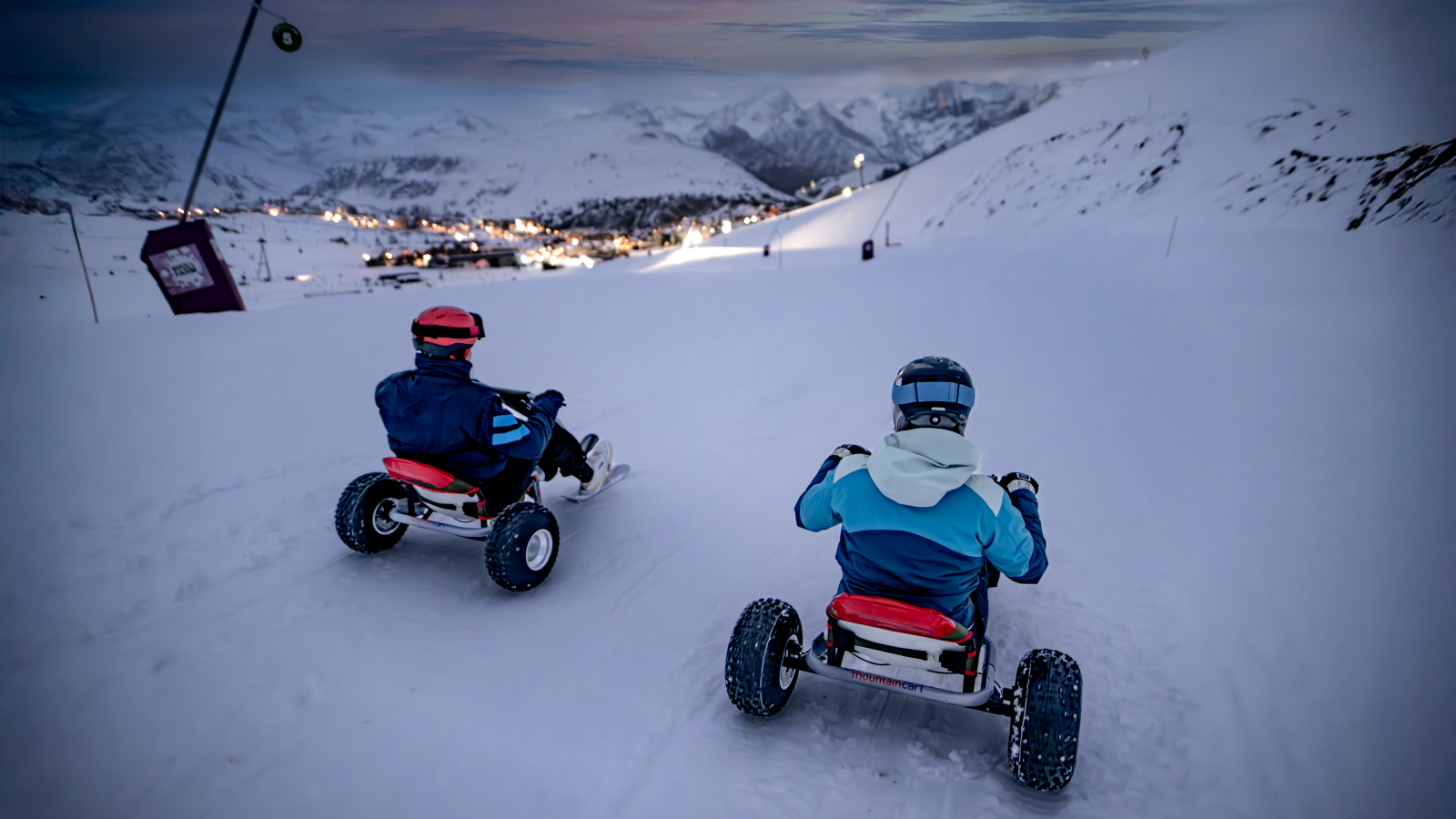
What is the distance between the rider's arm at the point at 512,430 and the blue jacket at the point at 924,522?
2.11 meters

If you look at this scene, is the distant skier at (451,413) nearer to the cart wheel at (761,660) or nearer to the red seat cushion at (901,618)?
the cart wheel at (761,660)

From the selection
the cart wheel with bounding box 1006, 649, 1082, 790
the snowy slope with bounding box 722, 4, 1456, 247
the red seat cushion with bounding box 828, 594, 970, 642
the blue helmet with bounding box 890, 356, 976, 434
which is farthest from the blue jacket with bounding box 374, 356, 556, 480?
the snowy slope with bounding box 722, 4, 1456, 247

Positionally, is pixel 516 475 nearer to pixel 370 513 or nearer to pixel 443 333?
pixel 370 513

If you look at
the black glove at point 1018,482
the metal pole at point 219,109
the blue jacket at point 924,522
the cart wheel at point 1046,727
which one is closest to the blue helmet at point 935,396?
the blue jacket at point 924,522

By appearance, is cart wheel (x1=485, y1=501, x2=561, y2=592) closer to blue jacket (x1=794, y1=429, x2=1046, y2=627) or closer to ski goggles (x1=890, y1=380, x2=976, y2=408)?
blue jacket (x1=794, y1=429, x2=1046, y2=627)

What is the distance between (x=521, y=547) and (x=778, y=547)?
6.21ft

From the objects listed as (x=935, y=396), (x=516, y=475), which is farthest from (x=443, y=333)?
(x=935, y=396)

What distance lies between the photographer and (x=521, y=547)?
11.9 ft

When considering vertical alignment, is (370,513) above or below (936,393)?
below

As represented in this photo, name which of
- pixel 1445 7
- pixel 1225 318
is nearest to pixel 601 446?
pixel 1225 318

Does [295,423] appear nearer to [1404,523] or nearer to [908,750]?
[908,750]

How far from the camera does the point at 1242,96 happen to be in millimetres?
11820

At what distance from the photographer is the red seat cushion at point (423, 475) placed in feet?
11.8

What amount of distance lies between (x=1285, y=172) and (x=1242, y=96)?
5.07 metres
